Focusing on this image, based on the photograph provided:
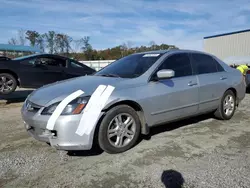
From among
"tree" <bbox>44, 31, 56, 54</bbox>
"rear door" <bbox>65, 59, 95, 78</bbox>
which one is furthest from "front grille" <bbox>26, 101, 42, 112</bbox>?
"tree" <bbox>44, 31, 56, 54</bbox>

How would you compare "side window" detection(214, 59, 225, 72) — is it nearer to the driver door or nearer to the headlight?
the headlight

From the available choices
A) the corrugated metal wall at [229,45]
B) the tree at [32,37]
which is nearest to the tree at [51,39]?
A: the tree at [32,37]

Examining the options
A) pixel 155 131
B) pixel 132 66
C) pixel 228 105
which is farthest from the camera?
pixel 228 105

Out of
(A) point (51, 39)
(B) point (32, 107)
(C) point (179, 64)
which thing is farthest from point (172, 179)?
(A) point (51, 39)

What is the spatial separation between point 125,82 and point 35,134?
1460mm

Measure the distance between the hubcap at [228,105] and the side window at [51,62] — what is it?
530cm

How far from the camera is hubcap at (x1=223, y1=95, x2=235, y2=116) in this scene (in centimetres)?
523

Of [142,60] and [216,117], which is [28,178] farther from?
[216,117]

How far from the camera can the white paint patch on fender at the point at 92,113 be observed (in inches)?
126

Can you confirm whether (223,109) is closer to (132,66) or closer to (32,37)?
(132,66)

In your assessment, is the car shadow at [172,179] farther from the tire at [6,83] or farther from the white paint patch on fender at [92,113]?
the tire at [6,83]

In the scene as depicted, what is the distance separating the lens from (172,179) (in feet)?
9.32

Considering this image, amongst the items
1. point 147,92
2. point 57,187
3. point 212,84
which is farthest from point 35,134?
point 212,84

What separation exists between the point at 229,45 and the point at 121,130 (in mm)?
29942
